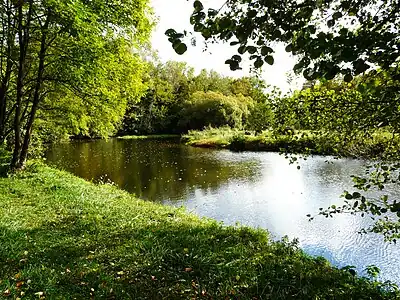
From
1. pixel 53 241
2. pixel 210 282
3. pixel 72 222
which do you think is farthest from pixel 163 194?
pixel 210 282

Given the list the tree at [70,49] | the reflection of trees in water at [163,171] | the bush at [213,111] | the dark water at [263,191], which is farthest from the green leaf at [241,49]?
the bush at [213,111]

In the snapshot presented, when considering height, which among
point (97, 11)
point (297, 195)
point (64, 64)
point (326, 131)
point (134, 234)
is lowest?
point (297, 195)

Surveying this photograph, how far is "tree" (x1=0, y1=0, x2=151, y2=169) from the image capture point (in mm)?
9833

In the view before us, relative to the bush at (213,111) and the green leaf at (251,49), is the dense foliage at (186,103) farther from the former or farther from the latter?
the green leaf at (251,49)

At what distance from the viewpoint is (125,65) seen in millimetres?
11906

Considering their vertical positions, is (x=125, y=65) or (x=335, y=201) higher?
(x=125, y=65)

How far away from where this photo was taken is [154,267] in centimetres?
482

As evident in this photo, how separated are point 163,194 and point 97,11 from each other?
24.9 feet

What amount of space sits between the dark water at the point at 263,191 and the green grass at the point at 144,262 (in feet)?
6.18

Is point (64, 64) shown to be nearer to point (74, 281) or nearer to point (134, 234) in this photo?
point (134, 234)

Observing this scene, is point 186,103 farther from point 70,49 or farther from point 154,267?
point 154,267

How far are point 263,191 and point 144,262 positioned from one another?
405 inches

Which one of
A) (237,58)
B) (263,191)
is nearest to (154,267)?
(237,58)

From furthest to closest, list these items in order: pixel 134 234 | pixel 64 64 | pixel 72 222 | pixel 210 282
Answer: pixel 64 64 → pixel 72 222 → pixel 134 234 → pixel 210 282
